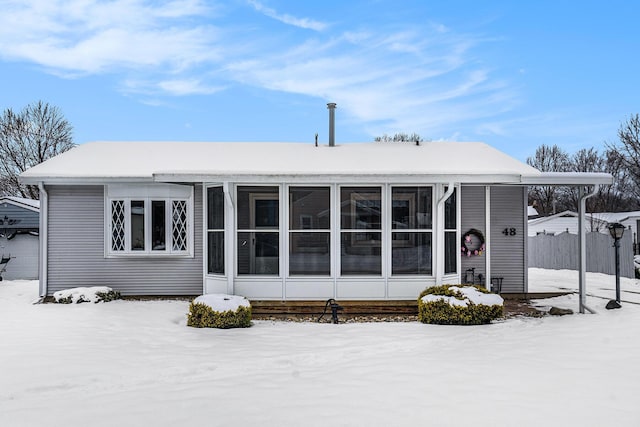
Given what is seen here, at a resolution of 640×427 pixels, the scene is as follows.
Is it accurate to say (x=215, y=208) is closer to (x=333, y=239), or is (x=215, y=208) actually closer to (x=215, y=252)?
(x=215, y=252)

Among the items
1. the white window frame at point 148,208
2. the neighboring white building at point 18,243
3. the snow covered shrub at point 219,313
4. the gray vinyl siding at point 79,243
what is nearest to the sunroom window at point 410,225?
the snow covered shrub at point 219,313

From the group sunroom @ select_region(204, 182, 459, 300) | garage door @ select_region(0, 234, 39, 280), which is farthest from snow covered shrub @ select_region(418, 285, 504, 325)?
garage door @ select_region(0, 234, 39, 280)

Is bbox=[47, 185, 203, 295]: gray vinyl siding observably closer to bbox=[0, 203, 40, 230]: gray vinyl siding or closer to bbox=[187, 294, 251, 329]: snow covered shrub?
bbox=[187, 294, 251, 329]: snow covered shrub

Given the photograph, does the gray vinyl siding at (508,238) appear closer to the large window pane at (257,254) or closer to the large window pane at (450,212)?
the large window pane at (450,212)

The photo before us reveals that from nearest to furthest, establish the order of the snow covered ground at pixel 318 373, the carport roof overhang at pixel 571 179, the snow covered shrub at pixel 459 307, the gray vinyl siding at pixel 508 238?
the snow covered ground at pixel 318 373, the snow covered shrub at pixel 459 307, the carport roof overhang at pixel 571 179, the gray vinyl siding at pixel 508 238

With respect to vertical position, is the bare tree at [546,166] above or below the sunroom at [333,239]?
above

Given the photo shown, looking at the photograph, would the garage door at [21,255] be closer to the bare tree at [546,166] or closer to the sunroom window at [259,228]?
the sunroom window at [259,228]

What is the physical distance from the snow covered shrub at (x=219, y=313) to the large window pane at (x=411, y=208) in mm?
3012

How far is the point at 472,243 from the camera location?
956cm

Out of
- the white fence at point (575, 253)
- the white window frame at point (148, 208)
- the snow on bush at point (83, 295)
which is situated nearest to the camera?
the snow on bush at point (83, 295)

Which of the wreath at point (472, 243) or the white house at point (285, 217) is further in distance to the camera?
the wreath at point (472, 243)

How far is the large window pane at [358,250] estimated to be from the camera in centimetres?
809

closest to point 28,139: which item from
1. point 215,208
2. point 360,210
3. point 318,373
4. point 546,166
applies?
point 215,208

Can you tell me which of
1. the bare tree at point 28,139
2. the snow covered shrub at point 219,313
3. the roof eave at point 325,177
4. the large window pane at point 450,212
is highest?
the bare tree at point 28,139
